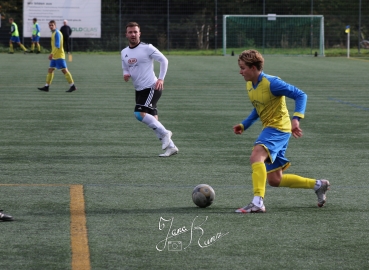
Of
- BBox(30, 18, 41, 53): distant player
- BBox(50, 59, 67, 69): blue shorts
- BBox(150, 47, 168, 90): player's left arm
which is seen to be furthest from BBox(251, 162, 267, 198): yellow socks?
BBox(30, 18, 41, 53): distant player

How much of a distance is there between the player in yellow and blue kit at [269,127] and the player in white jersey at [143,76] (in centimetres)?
402

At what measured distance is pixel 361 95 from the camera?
22.5 metres

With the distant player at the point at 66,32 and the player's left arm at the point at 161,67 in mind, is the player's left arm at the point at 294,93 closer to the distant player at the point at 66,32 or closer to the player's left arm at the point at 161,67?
the player's left arm at the point at 161,67

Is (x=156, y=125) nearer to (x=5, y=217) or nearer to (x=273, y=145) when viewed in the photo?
(x=273, y=145)

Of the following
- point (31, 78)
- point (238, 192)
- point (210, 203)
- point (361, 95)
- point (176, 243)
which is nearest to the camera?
point (176, 243)

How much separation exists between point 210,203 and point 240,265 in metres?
2.10

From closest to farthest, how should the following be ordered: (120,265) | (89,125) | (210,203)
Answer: (120,265) < (210,203) < (89,125)

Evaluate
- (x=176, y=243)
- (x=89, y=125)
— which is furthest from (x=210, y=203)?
(x=89, y=125)

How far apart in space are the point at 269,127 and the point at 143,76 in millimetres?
4703

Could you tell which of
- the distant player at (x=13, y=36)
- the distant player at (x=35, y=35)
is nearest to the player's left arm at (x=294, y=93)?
the distant player at (x=13, y=36)

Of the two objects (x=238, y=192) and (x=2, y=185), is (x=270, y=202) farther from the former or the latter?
(x=2, y=185)

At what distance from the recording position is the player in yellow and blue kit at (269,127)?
24.7 ft

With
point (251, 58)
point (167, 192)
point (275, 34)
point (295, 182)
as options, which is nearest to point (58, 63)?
point (167, 192)

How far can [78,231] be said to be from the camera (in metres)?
6.74
